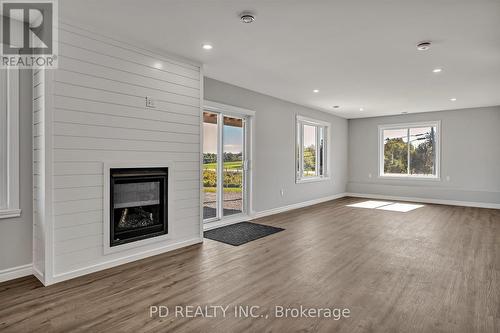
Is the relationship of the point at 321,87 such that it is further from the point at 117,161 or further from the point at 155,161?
the point at 117,161

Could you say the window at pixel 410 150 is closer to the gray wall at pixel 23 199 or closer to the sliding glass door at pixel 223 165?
the sliding glass door at pixel 223 165

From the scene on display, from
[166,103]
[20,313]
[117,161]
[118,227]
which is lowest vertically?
[20,313]

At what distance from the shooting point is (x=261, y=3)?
2592mm

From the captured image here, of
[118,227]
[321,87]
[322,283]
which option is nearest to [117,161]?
[118,227]

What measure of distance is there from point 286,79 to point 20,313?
14.7 feet

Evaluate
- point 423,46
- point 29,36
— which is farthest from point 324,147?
point 29,36

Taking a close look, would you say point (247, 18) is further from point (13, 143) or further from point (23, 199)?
point (23, 199)

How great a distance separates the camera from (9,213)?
285cm

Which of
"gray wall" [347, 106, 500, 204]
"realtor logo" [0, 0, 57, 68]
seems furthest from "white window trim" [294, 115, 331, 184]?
"realtor logo" [0, 0, 57, 68]

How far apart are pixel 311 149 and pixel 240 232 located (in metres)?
4.10

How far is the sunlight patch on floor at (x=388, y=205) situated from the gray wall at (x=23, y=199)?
666cm

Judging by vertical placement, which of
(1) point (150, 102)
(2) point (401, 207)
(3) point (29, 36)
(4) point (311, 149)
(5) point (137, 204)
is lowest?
(2) point (401, 207)

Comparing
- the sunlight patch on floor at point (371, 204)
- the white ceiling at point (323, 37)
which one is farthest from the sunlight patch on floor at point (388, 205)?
the white ceiling at point (323, 37)

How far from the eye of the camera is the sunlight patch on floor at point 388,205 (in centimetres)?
698
